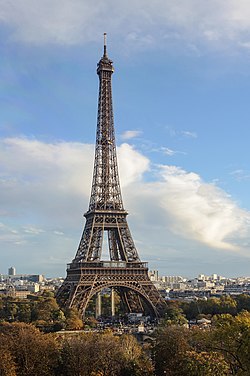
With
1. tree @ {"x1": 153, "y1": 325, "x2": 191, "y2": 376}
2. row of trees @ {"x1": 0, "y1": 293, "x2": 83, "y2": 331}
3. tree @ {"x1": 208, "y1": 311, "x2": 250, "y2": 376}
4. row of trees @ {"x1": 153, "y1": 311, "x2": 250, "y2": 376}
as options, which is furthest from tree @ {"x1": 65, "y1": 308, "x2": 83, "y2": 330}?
tree @ {"x1": 208, "y1": 311, "x2": 250, "y2": 376}

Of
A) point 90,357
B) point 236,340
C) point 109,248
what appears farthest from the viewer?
point 109,248

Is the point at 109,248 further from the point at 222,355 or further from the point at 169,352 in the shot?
the point at 222,355

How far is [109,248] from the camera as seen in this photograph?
6072 centimetres

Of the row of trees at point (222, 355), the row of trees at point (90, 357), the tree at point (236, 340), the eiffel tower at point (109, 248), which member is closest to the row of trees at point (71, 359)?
the row of trees at point (90, 357)

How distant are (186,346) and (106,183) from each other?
33.2 m

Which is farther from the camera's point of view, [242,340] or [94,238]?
[94,238]

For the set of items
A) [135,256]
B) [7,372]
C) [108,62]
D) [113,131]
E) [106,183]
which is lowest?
[7,372]

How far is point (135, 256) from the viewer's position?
59562 millimetres

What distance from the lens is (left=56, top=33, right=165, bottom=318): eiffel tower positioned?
56.6m

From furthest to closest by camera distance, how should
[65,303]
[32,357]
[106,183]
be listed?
[106,183] → [65,303] → [32,357]

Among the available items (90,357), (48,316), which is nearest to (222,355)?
(90,357)

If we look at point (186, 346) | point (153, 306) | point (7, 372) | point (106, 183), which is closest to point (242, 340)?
point (186, 346)

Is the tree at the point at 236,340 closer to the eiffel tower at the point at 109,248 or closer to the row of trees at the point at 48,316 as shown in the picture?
the row of trees at the point at 48,316

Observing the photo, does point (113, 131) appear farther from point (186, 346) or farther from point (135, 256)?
point (186, 346)
